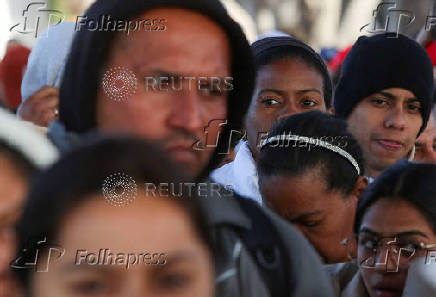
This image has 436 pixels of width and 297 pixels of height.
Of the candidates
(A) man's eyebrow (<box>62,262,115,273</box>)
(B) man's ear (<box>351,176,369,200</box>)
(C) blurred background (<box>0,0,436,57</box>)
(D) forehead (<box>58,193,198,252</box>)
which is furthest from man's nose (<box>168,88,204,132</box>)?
(B) man's ear (<box>351,176,369,200</box>)

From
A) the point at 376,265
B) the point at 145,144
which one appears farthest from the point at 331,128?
the point at 145,144

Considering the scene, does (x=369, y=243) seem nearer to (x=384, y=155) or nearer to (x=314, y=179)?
(x=314, y=179)

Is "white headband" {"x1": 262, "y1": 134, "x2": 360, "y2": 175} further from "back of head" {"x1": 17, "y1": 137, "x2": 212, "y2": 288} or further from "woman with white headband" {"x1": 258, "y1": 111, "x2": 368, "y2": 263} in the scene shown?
"back of head" {"x1": 17, "y1": 137, "x2": 212, "y2": 288}

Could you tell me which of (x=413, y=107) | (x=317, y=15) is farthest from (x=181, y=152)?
(x=317, y=15)

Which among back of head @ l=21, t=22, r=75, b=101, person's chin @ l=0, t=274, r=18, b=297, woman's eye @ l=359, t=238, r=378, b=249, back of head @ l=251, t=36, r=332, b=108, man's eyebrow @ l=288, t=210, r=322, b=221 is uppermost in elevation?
back of head @ l=251, t=36, r=332, b=108

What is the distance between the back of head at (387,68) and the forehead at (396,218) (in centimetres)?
66

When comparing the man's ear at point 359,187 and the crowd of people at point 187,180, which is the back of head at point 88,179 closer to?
the crowd of people at point 187,180

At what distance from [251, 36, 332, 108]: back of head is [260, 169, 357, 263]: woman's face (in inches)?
14.9

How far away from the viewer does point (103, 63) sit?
1236 millimetres

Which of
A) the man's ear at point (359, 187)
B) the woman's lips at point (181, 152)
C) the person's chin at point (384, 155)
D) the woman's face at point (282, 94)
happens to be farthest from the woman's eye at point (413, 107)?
the woman's lips at point (181, 152)

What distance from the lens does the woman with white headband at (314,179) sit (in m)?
1.83

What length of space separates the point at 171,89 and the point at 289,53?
92 cm

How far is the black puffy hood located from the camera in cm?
119

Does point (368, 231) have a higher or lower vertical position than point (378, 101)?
lower
